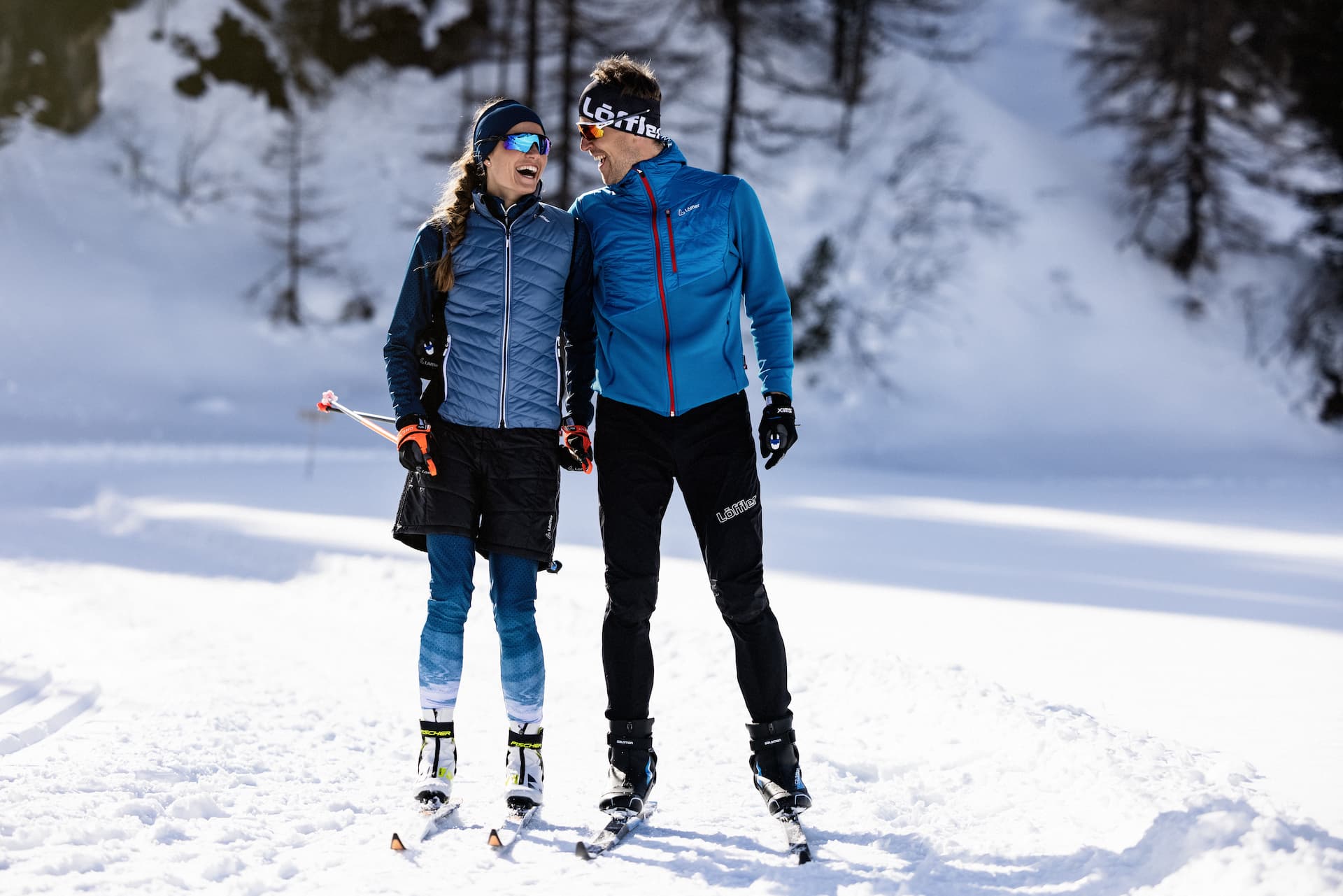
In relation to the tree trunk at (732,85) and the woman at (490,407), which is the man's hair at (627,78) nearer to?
the woman at (490,407)

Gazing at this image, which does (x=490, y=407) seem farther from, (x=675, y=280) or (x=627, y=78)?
(x=627, y=78)

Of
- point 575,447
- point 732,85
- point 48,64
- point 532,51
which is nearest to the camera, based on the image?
point 575,447

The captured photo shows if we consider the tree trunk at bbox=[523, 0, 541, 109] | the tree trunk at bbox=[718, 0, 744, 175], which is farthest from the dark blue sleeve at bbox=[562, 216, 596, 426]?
the tree trunk at bbox=[523, 0, 541, 109]

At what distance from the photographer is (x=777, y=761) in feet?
11.0

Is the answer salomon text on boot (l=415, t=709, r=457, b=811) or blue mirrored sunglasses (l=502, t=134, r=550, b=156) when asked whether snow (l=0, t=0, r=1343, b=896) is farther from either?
blue mirrored sunglasses (l=502, t=134, r=550, b=156)

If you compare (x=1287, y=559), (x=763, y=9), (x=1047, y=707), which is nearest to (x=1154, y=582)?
(x=1287, y=559)

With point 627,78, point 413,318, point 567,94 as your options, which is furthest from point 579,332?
point 567,94

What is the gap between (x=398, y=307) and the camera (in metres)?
3.41

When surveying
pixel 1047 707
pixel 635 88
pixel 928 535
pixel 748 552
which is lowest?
pixel 928 535

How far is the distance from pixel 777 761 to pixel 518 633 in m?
0.90

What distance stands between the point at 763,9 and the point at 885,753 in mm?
27122

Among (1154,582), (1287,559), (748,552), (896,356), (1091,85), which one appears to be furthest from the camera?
(1091,85)

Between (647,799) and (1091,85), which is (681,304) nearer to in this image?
(647,799)

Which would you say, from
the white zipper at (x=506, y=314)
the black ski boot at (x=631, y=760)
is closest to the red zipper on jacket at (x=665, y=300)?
the white zipper at (x=506, y=314)
